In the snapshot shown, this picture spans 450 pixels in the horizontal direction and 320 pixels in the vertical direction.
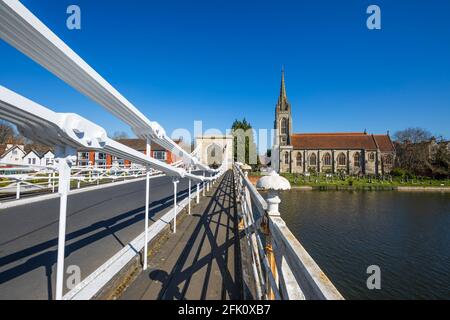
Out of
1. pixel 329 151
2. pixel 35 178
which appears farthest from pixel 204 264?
pixel 329 151

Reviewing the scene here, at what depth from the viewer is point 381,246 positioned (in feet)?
38.8

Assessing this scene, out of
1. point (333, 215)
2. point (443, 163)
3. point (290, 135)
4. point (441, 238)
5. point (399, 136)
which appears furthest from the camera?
point (290, 135)

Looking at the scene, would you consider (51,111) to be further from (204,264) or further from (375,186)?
(375,186)

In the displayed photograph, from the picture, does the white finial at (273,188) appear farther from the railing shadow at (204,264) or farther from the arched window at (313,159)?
the arched window at (313,159)

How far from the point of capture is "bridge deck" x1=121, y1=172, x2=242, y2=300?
2.11 m

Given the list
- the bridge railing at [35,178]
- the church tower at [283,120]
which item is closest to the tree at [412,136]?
the church tower at [283,120]

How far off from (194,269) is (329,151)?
55.8 m

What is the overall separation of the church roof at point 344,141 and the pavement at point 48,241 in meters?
53.0

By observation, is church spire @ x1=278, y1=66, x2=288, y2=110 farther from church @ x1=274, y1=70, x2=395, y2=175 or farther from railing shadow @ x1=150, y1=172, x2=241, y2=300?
railing shadow @ x1=150, y1=172, x2=241, y2=300

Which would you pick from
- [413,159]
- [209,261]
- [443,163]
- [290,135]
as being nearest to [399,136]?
[413,159]

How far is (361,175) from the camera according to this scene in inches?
1895

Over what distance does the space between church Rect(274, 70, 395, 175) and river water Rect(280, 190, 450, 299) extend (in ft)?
104
